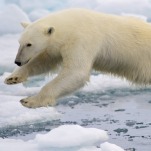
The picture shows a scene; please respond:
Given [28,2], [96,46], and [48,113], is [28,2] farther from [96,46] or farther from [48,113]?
[96,46]

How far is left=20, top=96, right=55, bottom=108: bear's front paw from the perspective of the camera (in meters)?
3.92

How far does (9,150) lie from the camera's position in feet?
31.1

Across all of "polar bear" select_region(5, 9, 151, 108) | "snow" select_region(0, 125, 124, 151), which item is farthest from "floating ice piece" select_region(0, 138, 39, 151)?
"polar bear" select_region(5, 9, 151, 108)

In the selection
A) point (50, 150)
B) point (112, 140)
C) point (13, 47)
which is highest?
point (13, 47)

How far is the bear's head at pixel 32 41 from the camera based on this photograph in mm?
4027

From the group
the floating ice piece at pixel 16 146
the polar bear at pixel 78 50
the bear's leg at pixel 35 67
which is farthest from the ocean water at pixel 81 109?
the bear's leg at pixel 35 67

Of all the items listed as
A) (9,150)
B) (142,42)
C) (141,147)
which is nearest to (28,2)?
(141,147)

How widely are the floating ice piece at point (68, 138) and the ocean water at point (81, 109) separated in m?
2.78

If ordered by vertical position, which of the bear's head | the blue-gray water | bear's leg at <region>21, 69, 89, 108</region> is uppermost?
the bear's head

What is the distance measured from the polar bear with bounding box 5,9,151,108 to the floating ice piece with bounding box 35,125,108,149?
358 centimetres

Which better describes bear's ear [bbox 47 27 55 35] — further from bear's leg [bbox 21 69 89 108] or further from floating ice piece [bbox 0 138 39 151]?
floating ice piece [bbox 0 138 39 151]

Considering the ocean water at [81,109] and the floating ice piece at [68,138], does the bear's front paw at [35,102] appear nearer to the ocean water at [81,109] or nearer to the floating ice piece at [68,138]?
the floating ice piece at [68,138]

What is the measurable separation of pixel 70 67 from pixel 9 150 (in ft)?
18.8

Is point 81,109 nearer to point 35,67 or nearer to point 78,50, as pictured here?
point 35,67
